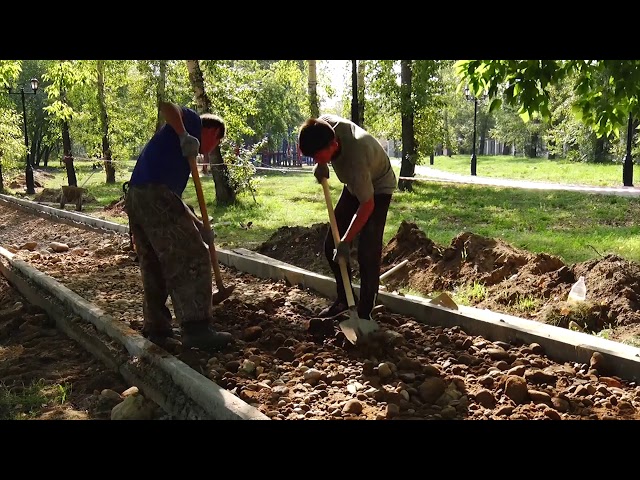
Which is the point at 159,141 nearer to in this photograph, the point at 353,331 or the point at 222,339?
the point at 222,339

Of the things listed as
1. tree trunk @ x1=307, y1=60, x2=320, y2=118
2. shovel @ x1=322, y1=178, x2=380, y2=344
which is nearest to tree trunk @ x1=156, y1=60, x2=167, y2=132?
tree trunk @ x1=307, y1=60, x2=320, y2=118

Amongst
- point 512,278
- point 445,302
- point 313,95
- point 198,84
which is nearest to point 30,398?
point 445,302

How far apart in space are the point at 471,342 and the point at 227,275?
153 inches

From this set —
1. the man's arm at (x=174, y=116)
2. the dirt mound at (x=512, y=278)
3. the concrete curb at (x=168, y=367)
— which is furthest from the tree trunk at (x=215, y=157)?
the man's arm at (x=174, y=116)

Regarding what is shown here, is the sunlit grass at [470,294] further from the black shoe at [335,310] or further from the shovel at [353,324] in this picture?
the shovel at [353,324]

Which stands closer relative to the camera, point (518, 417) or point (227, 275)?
point (518, 417)

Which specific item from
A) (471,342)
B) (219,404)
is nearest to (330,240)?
(471,342)

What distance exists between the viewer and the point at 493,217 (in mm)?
11977

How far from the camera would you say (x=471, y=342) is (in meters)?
4.60

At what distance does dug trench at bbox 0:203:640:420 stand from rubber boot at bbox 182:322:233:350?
0.07 m

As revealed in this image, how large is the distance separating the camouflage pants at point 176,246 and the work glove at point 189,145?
34cm

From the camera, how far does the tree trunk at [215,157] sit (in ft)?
47.9

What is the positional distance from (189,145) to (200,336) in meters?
1.37

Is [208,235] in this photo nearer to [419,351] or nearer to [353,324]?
[353,324]
